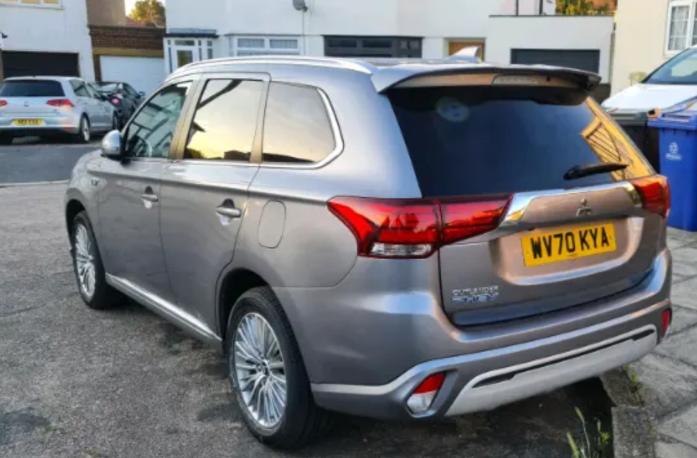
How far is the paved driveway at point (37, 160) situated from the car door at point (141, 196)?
27.1 feet

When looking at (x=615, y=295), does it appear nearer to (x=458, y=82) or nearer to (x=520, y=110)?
(x=520, y=110)

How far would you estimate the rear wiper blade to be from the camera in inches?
117

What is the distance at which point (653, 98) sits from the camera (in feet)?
29.5

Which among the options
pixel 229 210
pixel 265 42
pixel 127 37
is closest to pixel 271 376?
pixel 229 210

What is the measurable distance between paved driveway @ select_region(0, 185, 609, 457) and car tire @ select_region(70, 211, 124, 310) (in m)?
0.11

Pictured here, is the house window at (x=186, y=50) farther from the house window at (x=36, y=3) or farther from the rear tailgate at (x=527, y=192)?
the rear tailgate at (x=527, y=192)

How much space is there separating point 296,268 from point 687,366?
7.96ft

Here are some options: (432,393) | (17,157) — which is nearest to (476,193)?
(432,393)

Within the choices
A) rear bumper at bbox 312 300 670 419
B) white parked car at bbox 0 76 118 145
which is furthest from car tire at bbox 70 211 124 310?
white parked car at bbox 0 76 118 145

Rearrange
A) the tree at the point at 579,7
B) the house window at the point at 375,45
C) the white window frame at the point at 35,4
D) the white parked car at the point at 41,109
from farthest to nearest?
the tree at the point at 579,7 → the white window frame at the point at 35,4 → the house window at the point at 375,45 → the white parked car at the point at 41,109

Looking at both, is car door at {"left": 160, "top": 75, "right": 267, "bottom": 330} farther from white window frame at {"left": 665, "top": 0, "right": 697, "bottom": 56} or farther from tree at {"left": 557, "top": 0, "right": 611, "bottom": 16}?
tree at {"left": 557, "top": 0, "right": 611, "bottom": 16}

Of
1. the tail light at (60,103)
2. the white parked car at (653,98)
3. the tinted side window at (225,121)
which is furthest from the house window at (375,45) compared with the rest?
the tinted side window at (225,121)

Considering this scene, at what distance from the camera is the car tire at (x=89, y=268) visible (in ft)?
16.6

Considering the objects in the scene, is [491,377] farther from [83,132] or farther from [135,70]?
[135,70]
